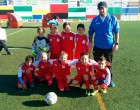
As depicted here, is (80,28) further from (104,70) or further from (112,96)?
(112,96)

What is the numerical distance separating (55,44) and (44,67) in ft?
2.93

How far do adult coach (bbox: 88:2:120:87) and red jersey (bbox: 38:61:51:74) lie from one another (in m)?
1.26

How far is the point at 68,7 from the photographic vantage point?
38.2m

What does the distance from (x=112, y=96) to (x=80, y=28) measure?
2.10m

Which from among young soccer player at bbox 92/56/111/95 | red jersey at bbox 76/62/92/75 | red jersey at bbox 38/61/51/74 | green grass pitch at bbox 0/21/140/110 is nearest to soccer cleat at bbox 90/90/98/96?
young soccer player at bbox 92/56/111/95

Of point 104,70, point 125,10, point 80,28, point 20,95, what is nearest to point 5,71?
point 20,95

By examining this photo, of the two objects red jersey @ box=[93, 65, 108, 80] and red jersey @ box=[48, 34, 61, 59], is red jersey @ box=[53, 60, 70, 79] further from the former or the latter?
red jersey @ box=[48, 34, 61, 59]

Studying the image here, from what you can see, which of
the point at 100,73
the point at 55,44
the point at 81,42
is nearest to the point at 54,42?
the point at 55,44

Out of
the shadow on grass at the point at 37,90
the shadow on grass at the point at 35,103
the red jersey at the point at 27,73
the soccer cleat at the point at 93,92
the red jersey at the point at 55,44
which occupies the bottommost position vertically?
the shadow on grass at the point at 35,103

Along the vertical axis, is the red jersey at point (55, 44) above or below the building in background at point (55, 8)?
below

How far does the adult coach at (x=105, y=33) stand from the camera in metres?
5.64

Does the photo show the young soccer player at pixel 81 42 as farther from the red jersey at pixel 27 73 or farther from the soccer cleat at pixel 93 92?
the soccer cleat at pixel 93 92

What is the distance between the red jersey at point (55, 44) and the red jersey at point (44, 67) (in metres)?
0.75

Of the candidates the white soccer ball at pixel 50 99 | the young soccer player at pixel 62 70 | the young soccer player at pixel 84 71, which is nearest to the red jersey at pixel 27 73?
the young soccer player at pixel 62 70
